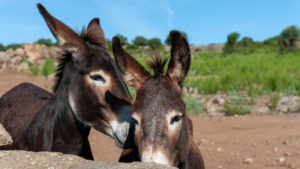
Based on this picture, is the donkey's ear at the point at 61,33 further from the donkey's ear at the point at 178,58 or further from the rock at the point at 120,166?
the rock at the point at 120,166

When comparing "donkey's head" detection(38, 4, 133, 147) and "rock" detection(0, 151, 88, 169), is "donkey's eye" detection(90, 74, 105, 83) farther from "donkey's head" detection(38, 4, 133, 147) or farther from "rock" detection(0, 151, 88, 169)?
"rock" detection(0, 151, 88, 169)

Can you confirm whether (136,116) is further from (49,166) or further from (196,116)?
(196,116)

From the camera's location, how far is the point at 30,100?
A: 4.66 metres

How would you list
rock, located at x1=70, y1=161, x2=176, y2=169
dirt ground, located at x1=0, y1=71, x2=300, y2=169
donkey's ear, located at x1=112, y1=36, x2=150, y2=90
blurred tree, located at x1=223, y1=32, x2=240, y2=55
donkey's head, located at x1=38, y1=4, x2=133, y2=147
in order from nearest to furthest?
rock, located at x1=70, y1=161, x2=176, y2=169 → donkey's ear, located at x1=112, y1=36, x2=150, y2=90 → donkey's head, located at x1=38, y1=4, x2=133, y2=147 → dirt ground, located at x1=0, y1=71, x2=300, y2=169 → blurred tree, located at x1=223, y1=32, x2=240, y2=55

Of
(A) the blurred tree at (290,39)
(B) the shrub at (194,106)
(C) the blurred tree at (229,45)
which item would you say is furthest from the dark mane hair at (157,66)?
(C) the blurred tree at (229,45)

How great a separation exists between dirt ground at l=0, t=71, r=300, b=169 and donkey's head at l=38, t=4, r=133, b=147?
275cm

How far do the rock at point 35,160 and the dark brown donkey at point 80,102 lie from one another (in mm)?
664

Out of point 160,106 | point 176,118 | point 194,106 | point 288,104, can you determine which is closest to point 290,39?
point 288,104

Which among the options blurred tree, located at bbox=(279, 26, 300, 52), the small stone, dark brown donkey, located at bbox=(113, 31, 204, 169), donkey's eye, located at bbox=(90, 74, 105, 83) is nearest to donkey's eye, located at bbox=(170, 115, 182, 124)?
dark brown donkey, located at bbox=(113, 31, 204, 169)

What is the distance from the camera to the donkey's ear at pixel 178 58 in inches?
100.0

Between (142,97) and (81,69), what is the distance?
39.5 inches

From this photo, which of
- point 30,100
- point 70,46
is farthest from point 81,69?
point 30,100

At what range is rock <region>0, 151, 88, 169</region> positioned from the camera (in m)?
2.26

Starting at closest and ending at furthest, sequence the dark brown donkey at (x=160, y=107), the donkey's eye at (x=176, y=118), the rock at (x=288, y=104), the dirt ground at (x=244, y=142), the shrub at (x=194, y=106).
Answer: the dark brown donkey at (x=160, y=107) < the donkey's eye at (x=176, y=118) < the dirt ground at (x=244, y=142) < the rock at (x=288, y=104) < the shrub at (x=194, y=106)
